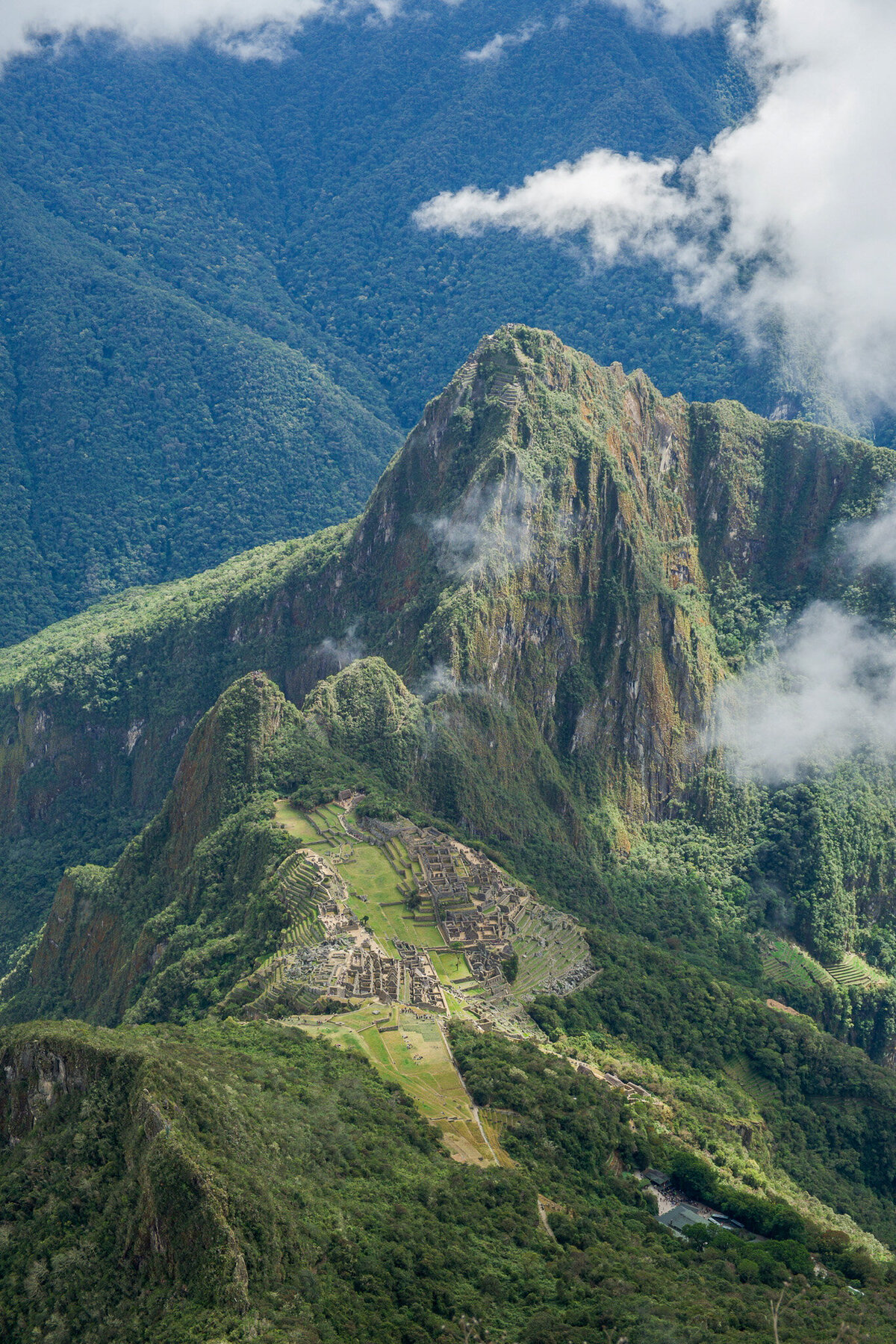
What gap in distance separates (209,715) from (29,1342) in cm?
5656

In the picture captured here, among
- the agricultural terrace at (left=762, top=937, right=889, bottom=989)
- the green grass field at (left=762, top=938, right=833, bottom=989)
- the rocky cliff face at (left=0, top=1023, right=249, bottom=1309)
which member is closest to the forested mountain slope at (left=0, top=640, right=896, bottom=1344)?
the rocky cliff face at (left=0, top=1023, right=249, bottom=1309)

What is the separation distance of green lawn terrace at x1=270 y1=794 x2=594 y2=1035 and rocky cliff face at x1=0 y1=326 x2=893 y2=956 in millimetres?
20278

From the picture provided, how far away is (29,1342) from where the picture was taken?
148 feet

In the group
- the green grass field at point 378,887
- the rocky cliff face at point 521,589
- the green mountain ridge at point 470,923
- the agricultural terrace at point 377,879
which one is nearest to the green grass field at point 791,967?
the green mountain ridge at point 470,923

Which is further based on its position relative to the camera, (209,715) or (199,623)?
(199,623)

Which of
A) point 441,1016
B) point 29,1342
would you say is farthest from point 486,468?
point 29,1342

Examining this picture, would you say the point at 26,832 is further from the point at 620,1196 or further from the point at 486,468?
the point at 620,1196

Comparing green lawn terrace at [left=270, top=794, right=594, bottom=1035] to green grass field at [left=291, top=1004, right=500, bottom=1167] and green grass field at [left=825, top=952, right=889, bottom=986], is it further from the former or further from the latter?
green grass field at [left=825, top=952, right=889, bottom=986]

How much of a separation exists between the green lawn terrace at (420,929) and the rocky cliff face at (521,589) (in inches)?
798

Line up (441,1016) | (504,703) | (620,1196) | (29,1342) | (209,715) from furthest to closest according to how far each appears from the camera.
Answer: (504,703) < (209,715) < (441,1016) < (620,1196) < (29,1342)

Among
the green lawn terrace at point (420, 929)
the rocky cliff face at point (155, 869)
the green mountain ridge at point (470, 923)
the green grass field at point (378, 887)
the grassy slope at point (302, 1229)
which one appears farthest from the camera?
the rocky cliff face at point (155, 869)

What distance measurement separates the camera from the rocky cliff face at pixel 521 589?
363ft

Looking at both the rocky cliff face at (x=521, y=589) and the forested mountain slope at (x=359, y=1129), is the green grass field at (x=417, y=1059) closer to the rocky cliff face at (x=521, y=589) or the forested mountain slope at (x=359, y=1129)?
the forested mountain slope at (x=359, y=1129)

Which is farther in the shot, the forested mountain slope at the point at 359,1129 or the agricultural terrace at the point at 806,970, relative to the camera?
the agricultural terrace at the point at 806,970
